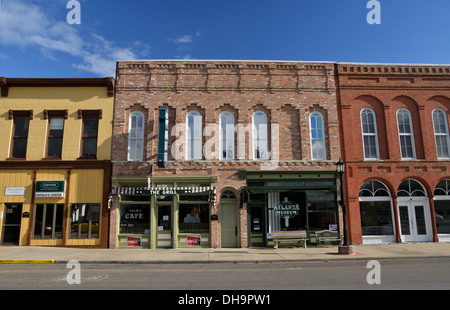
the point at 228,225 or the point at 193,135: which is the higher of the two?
the point at 193,135

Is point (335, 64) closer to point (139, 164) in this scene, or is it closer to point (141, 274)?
point (139, 164)

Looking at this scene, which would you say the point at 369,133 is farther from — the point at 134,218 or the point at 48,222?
the point at 48,222

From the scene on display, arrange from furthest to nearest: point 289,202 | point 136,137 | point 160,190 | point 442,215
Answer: point 442,215
point 136,137
point 289,202
point 160,190

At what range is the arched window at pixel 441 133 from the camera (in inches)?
727

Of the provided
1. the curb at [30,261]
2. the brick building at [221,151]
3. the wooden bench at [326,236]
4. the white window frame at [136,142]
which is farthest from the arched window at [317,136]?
the curb at [30,261]

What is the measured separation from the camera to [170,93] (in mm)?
17797

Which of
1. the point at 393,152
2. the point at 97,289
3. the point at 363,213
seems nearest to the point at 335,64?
the point at 393,152

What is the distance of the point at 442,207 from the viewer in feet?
58.5

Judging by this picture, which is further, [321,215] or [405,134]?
[405,134]

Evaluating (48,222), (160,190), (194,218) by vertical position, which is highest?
(160,190)

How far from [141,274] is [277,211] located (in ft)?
29.0

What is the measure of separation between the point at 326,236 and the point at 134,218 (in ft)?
33.1

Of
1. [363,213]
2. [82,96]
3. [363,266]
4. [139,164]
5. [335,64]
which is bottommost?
[363,266]
